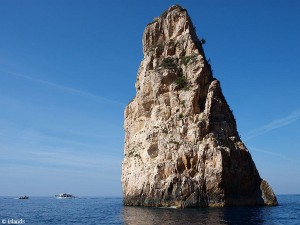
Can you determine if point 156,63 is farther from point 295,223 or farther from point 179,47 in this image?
point 295,223

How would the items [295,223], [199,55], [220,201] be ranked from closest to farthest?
[295,223] → [220,201] → [199,55]

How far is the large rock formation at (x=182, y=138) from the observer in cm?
7138

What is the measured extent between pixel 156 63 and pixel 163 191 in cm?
3806

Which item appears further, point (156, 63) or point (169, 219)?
point (156, 63)

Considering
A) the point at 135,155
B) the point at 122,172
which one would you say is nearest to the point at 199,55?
the point at 135,155

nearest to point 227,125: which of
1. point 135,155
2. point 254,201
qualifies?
point 254,201

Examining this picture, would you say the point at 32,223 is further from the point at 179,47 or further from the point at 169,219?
the point at 179,47

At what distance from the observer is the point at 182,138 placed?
78500mm

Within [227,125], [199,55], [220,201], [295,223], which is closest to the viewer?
[295,223]

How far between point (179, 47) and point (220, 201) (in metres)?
44.8

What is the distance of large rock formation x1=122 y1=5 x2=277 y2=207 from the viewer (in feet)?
234

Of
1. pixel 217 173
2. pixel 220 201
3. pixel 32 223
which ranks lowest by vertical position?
pixel 32 223

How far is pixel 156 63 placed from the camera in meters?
96.4

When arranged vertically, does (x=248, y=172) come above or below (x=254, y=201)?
above
